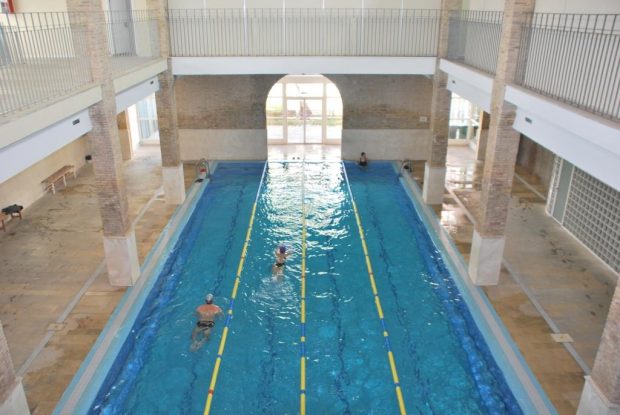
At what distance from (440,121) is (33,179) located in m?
14.0

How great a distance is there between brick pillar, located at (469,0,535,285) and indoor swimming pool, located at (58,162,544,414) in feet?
3.59

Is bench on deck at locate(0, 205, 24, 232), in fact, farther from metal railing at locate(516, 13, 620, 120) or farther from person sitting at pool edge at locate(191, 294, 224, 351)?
metal railing at locate(516, 13, 620, 120)

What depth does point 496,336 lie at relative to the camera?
10.6 m

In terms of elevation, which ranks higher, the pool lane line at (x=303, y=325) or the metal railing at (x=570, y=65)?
the metal railing at (x=570, y=65)

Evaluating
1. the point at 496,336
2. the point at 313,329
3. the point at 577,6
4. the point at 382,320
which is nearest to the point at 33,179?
the point at 313,329

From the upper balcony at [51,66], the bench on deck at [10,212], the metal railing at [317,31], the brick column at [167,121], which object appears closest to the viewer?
the upper balcony at [51,66]

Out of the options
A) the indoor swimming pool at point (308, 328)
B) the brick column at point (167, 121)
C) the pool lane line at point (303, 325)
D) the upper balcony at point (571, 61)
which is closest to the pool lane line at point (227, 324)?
the indoor swimming pool at point (308, 328)

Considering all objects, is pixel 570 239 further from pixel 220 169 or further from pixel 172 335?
pixel 220 169

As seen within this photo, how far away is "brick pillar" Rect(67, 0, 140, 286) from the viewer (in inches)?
417

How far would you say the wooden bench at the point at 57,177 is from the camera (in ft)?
59.3

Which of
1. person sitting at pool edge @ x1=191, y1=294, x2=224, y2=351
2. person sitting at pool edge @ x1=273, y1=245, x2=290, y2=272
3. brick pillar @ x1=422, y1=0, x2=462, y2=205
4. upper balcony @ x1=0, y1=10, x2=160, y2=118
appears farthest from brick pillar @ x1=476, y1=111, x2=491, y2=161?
person sitting at pool edge @ x1=191, y1=294, x2=224, y2=351

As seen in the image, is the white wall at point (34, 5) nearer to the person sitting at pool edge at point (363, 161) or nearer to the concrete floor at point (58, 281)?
the concrete floor at point (58, 281)

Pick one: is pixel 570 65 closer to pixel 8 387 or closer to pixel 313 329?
pixel 313 329

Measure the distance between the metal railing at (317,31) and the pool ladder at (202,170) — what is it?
469cm
